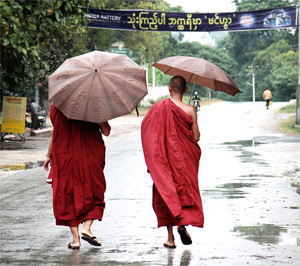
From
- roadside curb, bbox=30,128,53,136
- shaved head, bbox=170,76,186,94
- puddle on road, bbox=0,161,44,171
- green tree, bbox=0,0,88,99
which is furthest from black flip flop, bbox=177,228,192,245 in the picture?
roadside curb, bbox=30,128,53,136

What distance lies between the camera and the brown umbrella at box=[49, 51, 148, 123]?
245 inches

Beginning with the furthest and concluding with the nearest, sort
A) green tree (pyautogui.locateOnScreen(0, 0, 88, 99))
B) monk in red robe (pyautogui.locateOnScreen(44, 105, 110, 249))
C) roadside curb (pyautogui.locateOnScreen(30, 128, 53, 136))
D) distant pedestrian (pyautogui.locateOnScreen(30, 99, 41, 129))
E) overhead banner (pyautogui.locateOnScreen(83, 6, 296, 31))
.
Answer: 1. overhead banner (pyautogui.locateOnScreen(83, 6, 296, 31))
2. roadside curb (pyautogui.locateOnScreen(30, 128, 53, 136))
3. distant pedestrian (pyautogui.locateOnScreen(30, 99, 41, 129))
4. green tree (pyautogui.locateOnScreen(0, 0, 88, 99))
5. monk in red robe (pyautogui.locateOnScreen(44, 105, 110, 249))

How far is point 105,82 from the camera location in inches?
249

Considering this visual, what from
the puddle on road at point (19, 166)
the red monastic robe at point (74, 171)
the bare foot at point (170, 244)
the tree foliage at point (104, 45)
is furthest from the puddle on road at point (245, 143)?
the red monastic robe at point (74, 171)

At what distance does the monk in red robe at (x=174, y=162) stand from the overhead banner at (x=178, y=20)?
75.6 feet

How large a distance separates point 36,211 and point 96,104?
2.88m

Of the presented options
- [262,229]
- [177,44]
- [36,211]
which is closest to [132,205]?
[36,211]

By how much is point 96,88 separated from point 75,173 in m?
0.85

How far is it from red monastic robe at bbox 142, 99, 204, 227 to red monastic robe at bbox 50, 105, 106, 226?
55 centimetres

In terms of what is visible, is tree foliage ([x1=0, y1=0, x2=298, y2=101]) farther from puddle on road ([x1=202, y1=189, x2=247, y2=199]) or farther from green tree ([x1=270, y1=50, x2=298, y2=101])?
puddle on road ([x1=202, y1=189, x2=247, y2=199])

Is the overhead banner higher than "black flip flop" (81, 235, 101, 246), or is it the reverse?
the overhead banner

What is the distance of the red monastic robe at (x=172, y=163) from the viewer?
21.0 ft

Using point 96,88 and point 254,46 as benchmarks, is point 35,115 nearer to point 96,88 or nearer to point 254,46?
point 96,88

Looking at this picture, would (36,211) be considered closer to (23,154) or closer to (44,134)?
(23,154)
